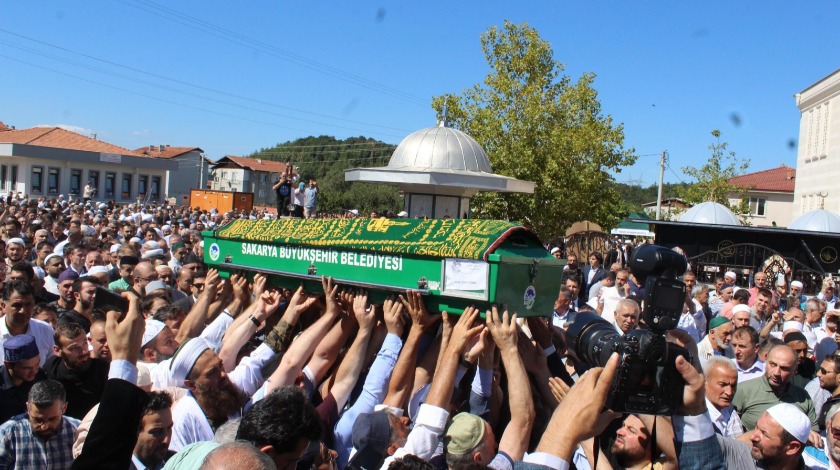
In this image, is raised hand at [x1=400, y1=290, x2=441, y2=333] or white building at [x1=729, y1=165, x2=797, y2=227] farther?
white building at [x1=729, y1=165, x2=797, y2=227]

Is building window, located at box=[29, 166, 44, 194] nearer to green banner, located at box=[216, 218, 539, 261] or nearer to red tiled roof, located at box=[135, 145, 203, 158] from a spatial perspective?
red tiled roof, located at box=[135, 145, 203, 158]

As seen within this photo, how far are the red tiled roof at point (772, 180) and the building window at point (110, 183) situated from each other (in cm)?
4126

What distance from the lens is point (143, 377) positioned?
15.1 feet

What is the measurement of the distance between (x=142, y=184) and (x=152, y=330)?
5037 cm

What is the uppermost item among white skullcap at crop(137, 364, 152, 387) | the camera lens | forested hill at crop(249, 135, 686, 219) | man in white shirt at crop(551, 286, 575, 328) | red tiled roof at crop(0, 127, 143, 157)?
forested hill at crop(249, 135, 686, 219)

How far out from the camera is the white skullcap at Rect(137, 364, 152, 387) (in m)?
4.53

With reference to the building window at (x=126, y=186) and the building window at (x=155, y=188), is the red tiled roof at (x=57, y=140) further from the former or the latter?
the building window at (x=155, y=188)

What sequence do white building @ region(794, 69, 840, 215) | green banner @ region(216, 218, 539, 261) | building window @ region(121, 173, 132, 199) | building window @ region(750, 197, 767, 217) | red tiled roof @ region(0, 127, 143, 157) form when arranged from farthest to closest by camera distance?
1. building window @ region(750, 197, 767, 217)
2. building window @ region(121, 173, 132, 199)
3. red tiled roof @ region(0, 127, 143, 157)
4. white building @ region(794, 69, 840, 215)
5. green banner @ region(216, 218, 539, 261)

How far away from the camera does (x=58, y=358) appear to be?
5.03m

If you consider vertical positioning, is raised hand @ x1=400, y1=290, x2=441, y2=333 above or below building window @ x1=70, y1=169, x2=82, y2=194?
below

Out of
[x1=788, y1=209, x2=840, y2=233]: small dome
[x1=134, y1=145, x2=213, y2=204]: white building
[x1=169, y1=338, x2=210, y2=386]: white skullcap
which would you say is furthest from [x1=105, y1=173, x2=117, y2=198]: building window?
[x1=169, y1=338, x2=210, y2=386]: white skullcap

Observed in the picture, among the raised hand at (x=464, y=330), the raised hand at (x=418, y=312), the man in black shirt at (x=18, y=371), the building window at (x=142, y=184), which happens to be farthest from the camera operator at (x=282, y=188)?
the building window at (x=142, y=184)

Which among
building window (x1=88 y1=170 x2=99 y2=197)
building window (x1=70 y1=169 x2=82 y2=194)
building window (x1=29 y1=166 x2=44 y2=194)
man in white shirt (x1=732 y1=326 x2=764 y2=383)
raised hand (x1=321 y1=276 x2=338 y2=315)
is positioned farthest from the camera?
building window (x1=88 y1=170 x2=99 y2=197)

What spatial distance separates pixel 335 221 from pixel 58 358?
2079mm
